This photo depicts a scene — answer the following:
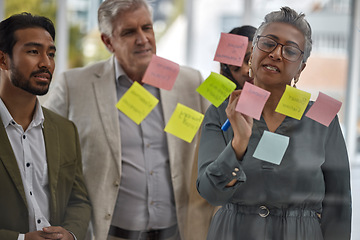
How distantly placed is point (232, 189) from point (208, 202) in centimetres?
11

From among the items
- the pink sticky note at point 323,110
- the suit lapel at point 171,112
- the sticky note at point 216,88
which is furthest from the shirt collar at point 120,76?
the pink sticky note at point 323,110

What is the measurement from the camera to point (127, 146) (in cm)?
137

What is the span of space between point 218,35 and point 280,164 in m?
0.39

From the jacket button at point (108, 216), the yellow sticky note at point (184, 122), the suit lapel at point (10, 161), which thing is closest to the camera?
the suit lapel at point (10, 161)

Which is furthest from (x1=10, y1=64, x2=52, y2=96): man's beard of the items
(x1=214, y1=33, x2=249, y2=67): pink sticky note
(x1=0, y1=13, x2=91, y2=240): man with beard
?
(x1=214, y1=33, x2=249, y2=67): pink sticky note

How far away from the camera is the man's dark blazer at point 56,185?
1094mm

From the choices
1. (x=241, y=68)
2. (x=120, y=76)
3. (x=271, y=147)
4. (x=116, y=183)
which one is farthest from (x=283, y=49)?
(x=116, y=183)

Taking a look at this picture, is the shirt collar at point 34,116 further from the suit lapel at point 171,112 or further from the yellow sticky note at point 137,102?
the suit lapel at point 171,112

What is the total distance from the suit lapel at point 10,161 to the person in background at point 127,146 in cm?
24

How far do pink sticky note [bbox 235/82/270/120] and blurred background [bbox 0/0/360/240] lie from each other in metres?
0.11

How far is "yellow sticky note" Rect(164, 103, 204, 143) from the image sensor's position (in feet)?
3.98

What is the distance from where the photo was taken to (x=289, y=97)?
44.2 inches

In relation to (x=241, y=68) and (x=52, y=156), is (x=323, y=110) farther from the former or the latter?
(x=52, y=156)

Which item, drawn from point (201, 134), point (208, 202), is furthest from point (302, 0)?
point (208, 202)
